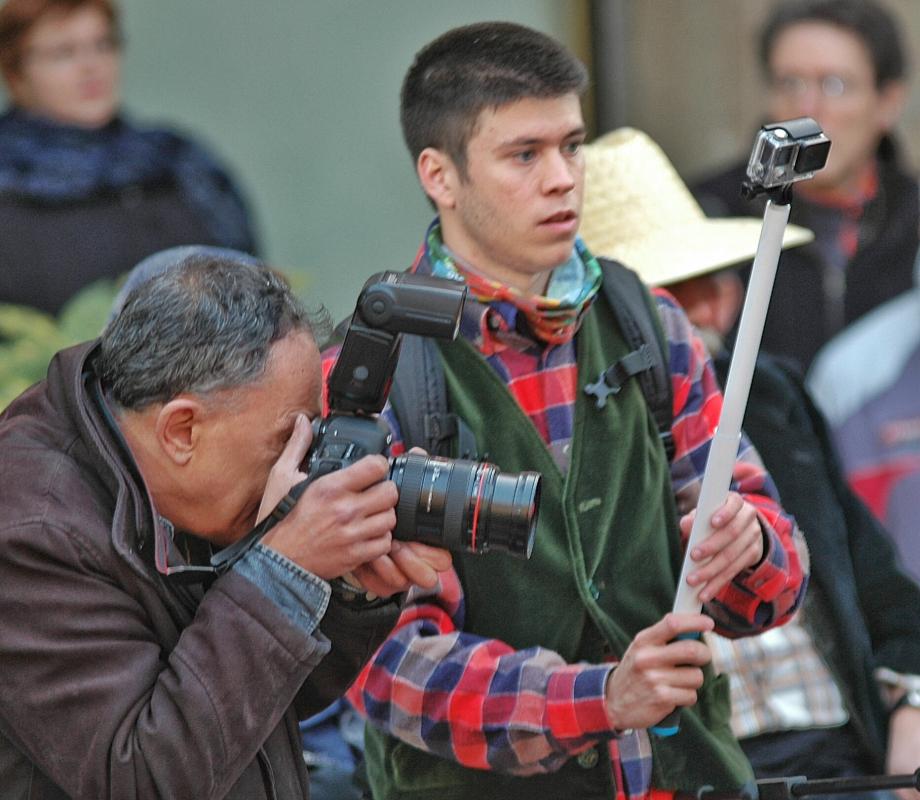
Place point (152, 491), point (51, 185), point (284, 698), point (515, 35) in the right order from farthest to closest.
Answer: point (51, 185) → point (515, 35) → point (152, 491) → point (284, 698)

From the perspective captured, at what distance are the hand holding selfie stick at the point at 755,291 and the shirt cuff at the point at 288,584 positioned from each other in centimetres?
56

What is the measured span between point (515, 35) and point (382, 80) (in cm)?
305

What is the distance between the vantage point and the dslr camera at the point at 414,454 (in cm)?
227

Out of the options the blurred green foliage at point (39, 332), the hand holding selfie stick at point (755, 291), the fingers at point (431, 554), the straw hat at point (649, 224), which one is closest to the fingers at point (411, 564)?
the fingers at point (431, 554)

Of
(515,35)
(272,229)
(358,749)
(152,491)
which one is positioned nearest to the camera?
(152,491)

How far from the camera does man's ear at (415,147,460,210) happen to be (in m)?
2.83

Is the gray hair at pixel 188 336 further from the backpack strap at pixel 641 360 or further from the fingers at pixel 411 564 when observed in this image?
the backpack strap at pixel 641 360

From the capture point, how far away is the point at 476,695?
255cm

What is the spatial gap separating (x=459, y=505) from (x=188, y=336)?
1.35 feet

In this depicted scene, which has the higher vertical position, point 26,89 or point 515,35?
point 515,35

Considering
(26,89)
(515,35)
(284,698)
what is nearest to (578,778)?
(284,698)

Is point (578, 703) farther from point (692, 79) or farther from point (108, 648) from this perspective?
point (692, 79)

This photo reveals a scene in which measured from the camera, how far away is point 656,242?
3.52m

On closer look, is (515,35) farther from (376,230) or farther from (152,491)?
(376,230)
